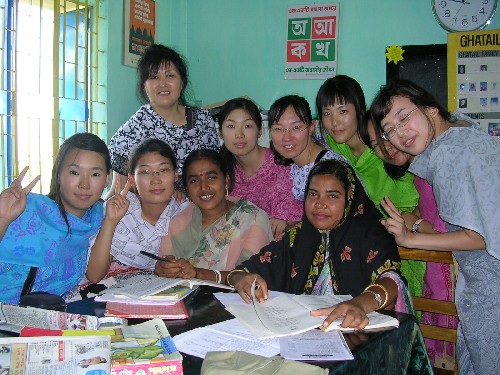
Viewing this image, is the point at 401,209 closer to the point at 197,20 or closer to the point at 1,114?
the point at 1,114

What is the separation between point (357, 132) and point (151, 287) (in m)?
1.34

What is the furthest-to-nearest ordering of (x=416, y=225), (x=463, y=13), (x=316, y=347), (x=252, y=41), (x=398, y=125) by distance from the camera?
(x=252, y=41) → (x=463, y=13) → (x=416, y=225) → (x=398, y=125) → (x=316, y=347)

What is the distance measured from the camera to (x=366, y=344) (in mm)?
1169

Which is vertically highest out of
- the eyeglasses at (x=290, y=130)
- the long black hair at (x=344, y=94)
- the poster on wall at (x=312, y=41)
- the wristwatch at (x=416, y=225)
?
the poster on wall at (x=312, y=41)

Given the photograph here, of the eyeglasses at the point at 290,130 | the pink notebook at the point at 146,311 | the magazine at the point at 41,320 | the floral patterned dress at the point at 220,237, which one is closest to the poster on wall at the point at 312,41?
the eyeglasses at the point at 290,130

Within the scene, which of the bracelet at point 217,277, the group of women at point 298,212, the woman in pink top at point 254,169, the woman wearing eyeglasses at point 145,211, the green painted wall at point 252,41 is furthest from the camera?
the green painted wall at point 252,41

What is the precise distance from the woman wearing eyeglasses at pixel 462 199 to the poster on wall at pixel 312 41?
2.29 meters

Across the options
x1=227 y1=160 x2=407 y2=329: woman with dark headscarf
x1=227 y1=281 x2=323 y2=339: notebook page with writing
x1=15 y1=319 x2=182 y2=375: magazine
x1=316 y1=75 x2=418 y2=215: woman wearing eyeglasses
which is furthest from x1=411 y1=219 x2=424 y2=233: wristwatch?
x1=15 y1=319 x2=182 y2=375: magazine

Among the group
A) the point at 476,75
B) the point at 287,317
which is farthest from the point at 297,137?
the point at 476,75

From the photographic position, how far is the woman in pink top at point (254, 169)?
2494 millimetres

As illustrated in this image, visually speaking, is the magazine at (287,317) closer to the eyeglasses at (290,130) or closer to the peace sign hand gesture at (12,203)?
the peace sign hand gesture at (12,203)

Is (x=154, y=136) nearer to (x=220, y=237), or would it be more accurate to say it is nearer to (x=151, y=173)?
(x=151, y=173)

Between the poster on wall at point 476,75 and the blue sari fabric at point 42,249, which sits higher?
the poster on wall at point 476,75

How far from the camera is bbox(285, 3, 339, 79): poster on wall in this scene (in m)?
3.91
